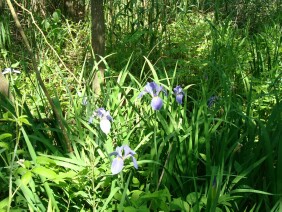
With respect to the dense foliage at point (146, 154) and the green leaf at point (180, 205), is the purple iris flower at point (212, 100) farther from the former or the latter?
the green leaf at point (180, 205)

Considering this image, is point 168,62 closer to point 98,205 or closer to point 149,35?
point 149,35

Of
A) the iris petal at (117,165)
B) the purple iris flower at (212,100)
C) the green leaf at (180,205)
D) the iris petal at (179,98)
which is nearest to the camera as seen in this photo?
the iris petal at (117,165)

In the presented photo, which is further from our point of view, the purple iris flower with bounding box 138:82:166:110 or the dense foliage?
the purple iris flower with bounding box 138:82:166:110

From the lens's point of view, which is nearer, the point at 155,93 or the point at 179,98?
the point at 155,93

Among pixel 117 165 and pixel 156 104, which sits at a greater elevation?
pixel 156 104

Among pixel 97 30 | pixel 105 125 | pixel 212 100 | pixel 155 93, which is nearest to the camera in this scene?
pixel 105 125

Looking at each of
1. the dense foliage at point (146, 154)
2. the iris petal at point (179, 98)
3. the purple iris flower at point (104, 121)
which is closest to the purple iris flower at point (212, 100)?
the dense foliage at point (146, 154)

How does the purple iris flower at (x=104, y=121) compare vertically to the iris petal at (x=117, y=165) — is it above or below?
above

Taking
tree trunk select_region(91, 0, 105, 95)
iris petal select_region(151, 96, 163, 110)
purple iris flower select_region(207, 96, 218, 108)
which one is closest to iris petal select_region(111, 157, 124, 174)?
iris petal select_region(151, 96, 163, 110)

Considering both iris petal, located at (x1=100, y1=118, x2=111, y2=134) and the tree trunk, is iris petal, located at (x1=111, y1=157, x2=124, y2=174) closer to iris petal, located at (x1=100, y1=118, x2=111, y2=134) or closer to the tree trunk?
iris petal, located at (x1=100, y1=118, x2=111, y2=134)

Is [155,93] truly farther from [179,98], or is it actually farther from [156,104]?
[179,98]

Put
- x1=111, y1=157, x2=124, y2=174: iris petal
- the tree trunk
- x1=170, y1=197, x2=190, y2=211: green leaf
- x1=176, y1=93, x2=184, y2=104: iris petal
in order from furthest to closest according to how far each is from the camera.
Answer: the tree trunk, x1=176, y1=93, x2=184, y2=104: iris petal, x1=170, y1=197, x2=190, y2=211: green leaf, x1=111, y1=157, x2=124, y2=174: iris petal

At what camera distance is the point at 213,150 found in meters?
1.83

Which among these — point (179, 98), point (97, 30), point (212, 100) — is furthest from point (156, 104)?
point (97, 30)
